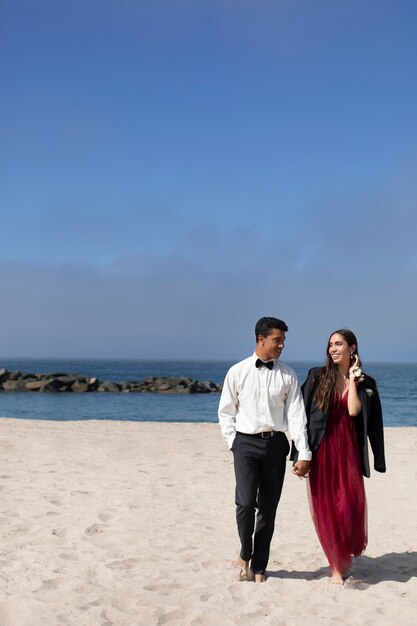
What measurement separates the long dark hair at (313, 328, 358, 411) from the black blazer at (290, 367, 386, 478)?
4cm

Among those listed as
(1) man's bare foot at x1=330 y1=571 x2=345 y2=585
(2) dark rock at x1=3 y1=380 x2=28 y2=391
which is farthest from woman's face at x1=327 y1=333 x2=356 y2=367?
(2) dark rock at x1=3 y1=380 x2=28 y2=391

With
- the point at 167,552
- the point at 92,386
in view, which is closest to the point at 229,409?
the point at 167,552

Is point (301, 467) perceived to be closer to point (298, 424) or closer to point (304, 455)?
point (304, 455)

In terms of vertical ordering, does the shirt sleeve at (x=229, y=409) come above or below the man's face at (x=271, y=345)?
below

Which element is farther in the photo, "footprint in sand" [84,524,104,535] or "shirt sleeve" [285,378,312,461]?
"footprint in sand" [84,524,104,535]

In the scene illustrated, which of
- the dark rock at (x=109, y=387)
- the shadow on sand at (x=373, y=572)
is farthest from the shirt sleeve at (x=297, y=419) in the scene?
the dark rock at (x=109, y=387)

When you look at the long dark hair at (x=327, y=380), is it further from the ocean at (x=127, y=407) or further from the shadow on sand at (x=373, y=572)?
the ocean at (x=127, y=407)

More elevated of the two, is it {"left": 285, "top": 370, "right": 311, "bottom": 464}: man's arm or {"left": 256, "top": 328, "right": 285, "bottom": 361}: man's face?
{"left": 256, "top": 328, "right": 285, "bottom": 361}: man's face

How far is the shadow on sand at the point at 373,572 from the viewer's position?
5.26 metres

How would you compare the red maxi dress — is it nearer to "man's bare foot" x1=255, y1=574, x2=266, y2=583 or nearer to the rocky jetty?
"man's bare foot" x1=255, y1=574, x2=266, y2=583

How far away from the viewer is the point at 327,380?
513 centimetres

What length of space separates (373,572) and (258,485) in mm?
1389

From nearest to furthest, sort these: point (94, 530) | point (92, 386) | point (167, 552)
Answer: point (167, 552) → point (94, 530) → point (92, 386)

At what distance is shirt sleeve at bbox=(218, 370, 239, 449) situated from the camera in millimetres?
5090
